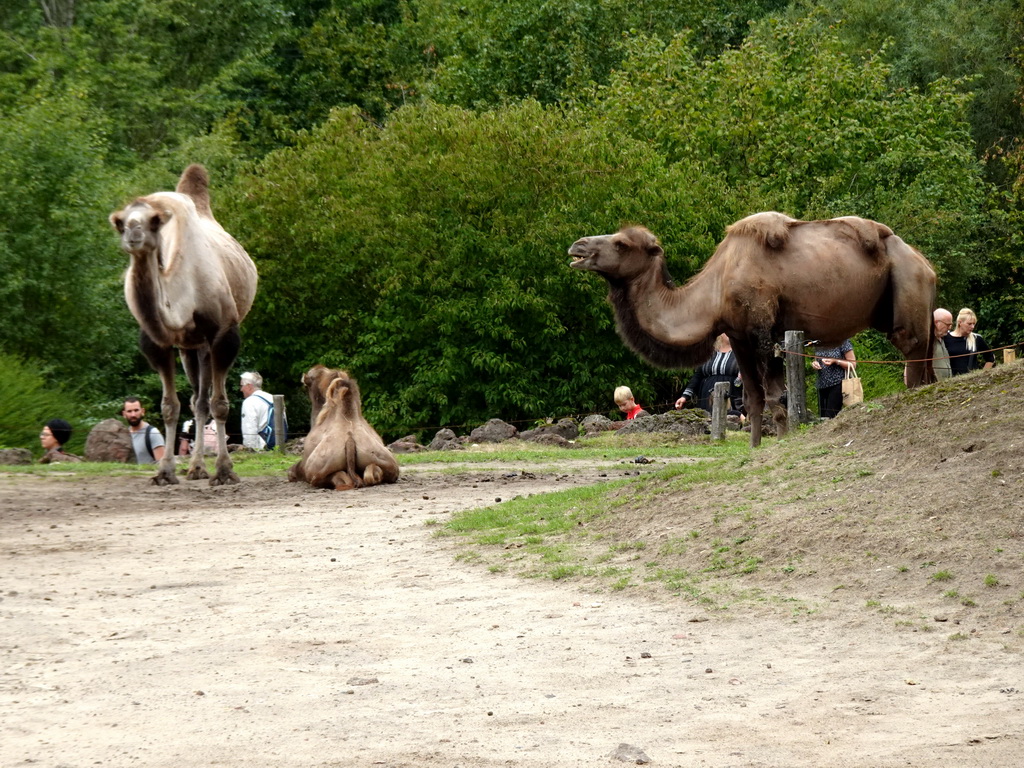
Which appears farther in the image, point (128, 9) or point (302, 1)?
point (302, 1)

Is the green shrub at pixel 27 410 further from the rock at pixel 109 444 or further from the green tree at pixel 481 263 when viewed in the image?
the green tree at pixel 481 263

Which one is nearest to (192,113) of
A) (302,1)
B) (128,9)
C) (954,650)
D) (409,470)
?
(128,9)

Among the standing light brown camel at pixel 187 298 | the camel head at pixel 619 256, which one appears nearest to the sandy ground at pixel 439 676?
the standing light brown camel at pixel 187 298

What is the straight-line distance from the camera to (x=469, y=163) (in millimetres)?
26312

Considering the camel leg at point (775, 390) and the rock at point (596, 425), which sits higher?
the camel leg at point (775, 390)

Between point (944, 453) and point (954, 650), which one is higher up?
point (944, 453)

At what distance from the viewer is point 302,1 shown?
52.2 m

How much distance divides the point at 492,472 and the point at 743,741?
10889mm

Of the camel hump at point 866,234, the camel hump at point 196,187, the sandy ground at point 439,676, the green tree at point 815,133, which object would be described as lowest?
the sandy ground at point 439,676

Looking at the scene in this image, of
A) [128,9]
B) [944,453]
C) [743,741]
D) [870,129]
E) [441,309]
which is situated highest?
[128,9]

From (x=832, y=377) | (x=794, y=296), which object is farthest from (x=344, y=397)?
(x=832, y=377)

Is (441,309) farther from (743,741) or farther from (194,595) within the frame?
(743,741)

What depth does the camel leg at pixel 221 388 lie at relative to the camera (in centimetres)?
1531

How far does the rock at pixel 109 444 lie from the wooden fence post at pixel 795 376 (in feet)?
30.2
